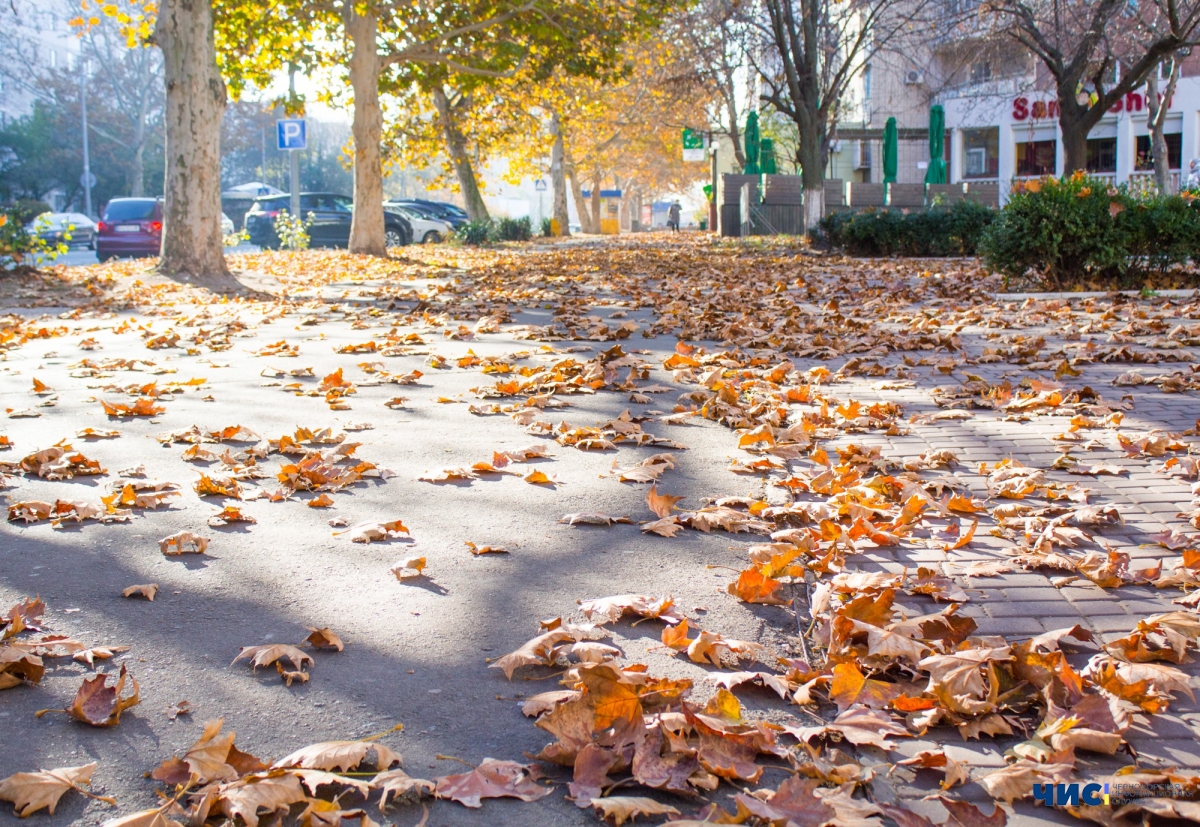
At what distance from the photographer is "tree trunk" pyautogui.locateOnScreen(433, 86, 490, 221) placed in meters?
30.0

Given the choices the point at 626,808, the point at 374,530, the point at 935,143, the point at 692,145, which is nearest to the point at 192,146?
the point at 374,530

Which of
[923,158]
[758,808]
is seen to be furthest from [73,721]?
[923,158]

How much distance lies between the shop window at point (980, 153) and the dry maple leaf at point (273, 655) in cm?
4622

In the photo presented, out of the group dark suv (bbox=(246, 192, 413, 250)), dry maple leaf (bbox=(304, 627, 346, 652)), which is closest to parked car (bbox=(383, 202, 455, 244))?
dark suv (bbox=(246, 192, 413, 250))

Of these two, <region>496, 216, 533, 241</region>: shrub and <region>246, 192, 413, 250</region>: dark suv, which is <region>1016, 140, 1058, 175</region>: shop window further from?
<region>246, 192, 413, 250</region>: dark suv

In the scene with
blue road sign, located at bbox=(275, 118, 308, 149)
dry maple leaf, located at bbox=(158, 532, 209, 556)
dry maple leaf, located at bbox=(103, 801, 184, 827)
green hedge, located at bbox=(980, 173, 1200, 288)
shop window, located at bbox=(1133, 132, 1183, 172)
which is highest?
shop window, located at bbox=(1133, 132, 1183, 172)

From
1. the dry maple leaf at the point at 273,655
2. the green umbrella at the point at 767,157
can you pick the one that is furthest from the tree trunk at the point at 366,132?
the dry maple leaf at the point at 273,655

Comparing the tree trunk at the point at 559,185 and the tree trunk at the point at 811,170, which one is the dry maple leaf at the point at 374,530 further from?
the tree trunk at the point at 559,185

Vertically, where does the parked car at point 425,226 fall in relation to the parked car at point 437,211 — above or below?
below

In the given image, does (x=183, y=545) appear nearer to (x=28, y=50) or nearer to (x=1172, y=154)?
(x=1172, y=154)

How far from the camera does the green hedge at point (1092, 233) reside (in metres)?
11.3

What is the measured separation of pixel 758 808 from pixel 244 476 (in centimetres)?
305

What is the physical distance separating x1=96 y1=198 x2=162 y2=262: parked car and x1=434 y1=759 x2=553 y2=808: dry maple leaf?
2683 cm

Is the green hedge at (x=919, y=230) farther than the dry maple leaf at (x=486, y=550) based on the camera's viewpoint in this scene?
Yes
